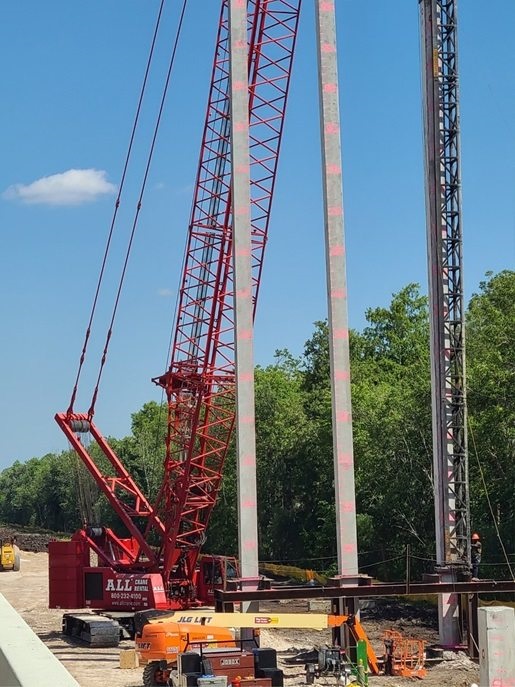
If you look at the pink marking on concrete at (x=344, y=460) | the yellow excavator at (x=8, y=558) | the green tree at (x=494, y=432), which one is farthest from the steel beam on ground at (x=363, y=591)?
→ the yellow excavator at (x=8, y=558)

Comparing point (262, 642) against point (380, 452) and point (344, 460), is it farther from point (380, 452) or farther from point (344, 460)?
point (380, 452)

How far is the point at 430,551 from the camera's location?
58.4 metres

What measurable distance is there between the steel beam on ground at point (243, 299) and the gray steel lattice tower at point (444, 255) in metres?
4.76

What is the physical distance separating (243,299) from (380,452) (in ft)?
133

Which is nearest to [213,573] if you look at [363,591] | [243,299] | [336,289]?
[363,591]

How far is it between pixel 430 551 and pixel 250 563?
35.3 m

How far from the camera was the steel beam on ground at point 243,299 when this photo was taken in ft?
83.3

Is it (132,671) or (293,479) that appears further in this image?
(293,479)

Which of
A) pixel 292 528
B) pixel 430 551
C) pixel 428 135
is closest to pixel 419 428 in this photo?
pixel 430 551

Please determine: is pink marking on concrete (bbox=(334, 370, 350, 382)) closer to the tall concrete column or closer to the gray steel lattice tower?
the tall concrete column

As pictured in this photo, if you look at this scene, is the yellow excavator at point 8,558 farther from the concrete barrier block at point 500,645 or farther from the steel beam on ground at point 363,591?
the concrete barrier block at point 500,645

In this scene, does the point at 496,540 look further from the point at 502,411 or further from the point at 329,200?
the point at 329,200

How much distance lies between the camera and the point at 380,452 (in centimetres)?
6512

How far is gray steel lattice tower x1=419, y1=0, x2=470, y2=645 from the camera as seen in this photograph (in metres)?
26.8
